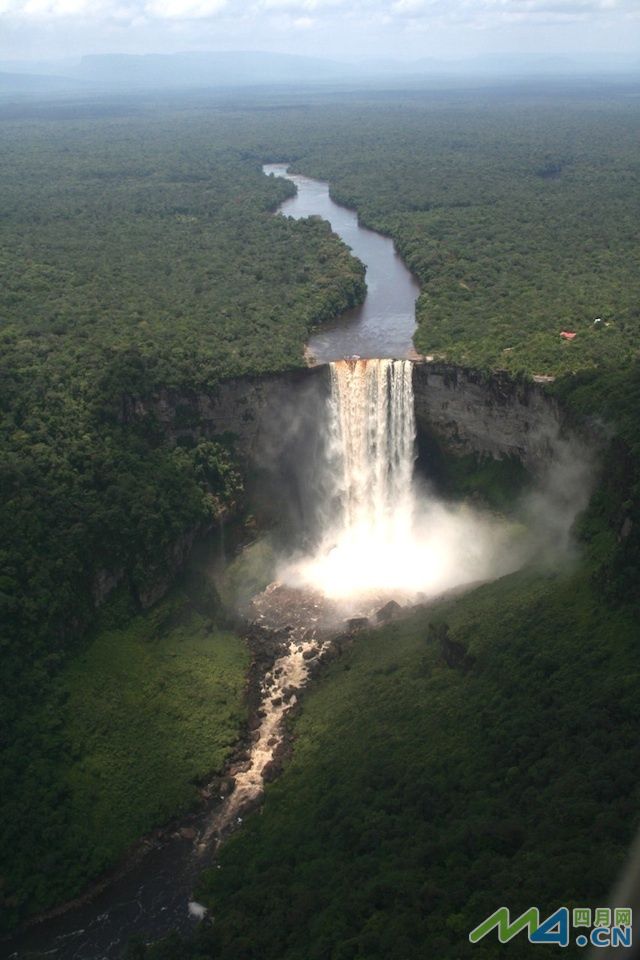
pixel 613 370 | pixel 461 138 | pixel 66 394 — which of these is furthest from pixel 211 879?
pixel 461 138

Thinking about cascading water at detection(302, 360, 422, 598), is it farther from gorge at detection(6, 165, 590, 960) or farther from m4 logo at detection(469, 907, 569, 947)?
m4 logo at detection(469, 907, 569, 947)

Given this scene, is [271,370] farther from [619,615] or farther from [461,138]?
[461,138]

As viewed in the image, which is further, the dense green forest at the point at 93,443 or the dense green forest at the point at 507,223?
the dense green forest at the point at 507,223

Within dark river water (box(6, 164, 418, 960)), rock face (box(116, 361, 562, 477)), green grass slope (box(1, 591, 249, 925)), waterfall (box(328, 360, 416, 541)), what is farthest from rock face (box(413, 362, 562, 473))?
dark river water (box(6, 164, 418, 960))

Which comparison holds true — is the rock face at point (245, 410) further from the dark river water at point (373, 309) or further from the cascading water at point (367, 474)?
the dark river water at point (373, 309)

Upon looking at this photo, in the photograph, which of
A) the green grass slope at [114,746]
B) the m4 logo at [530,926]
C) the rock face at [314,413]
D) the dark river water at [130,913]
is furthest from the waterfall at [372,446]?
the m4 logo at [530,926]

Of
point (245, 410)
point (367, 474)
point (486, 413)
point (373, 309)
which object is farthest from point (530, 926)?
point (373, 309)

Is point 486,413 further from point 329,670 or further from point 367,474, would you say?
point 329,670
